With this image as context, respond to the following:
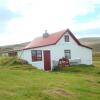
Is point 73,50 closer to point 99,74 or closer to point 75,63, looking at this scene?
point 75,63

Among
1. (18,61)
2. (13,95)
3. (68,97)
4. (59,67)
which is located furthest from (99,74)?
(13,95)

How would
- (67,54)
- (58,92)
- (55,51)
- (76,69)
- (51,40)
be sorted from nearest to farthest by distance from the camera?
1. (58,92)
2. (76,69)
3. (55,51)
4. (51,40)
5. (67,54)

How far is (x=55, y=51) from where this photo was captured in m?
44.8

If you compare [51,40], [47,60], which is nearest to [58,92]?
[47,60]

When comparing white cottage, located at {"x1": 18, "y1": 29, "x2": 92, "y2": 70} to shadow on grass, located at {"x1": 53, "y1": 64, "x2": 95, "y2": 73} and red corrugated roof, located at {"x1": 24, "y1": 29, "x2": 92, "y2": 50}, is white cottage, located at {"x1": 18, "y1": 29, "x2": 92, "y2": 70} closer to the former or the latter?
red corrugated roof, located at {"x1": 24, "y1": 29, "x2": 92, "y2": 50}

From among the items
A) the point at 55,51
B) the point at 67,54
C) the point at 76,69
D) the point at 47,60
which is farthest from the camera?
the point at 67,54

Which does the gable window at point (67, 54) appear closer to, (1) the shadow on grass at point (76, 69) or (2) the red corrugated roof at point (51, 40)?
(2) the red corrugated roof at point (51, 40)

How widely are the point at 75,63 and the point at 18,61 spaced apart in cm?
842

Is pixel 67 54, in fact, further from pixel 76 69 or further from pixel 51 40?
pixel 76 69

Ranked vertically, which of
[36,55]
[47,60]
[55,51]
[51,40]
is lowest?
[47,60]

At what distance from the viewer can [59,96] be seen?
19891 mm

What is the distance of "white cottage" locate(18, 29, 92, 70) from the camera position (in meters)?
44.5

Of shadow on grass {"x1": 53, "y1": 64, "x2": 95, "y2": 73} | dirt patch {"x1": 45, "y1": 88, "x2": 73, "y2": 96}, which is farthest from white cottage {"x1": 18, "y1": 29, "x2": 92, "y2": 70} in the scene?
dirt patch {"x1": 45, "y1": 88, "x2": 73, "y2": 96}

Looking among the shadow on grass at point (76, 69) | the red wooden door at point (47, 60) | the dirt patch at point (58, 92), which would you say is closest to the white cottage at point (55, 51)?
the red wooden door at point (47, 60)
